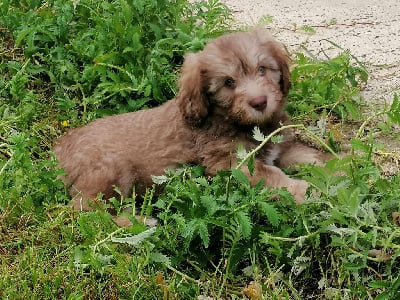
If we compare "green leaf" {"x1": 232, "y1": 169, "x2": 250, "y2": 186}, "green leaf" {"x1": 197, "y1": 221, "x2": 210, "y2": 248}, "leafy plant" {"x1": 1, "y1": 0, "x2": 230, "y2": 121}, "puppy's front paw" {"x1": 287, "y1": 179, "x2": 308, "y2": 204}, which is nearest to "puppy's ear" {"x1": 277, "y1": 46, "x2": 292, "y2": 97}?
"puppy's front paw" {"x1": 287, "y1": 179, "x2": 308, "y2": 204}

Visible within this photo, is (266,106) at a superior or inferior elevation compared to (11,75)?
superior

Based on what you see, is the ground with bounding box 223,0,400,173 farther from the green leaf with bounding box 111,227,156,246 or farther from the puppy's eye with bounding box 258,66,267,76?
the green leaf with bounding box 111,227,156,246

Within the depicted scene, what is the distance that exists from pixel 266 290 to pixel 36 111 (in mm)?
2928

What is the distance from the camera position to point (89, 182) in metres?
5.50

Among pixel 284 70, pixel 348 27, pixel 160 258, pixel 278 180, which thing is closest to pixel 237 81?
pixel 284 70

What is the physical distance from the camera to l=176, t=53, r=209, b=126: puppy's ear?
533 centimetres

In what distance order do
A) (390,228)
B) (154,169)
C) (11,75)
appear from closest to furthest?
(390,228) < (154,169) < (11,75)

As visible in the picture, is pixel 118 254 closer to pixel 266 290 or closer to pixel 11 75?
pixel 266 290

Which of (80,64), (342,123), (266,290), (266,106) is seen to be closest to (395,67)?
(342,123)

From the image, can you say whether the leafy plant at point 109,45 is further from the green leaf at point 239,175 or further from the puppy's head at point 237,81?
the green leaf at point 239,175

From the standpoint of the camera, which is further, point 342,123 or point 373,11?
point 373,11

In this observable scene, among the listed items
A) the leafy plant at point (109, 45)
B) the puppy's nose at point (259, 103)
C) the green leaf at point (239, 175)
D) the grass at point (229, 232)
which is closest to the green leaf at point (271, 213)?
the grass at point (229, 232)

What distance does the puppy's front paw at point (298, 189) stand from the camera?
4.88 meters

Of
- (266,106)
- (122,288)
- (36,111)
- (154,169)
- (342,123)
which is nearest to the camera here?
(122,288)
